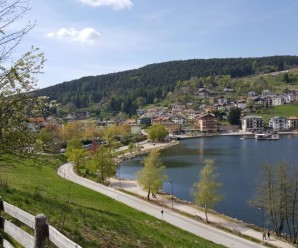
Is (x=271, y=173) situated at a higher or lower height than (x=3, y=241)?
lower

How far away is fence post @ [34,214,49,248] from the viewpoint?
16.0 feet

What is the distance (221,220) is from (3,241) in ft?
89.9

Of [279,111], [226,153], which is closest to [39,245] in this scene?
[226,153]

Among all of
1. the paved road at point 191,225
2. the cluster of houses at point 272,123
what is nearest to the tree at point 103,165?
the paved road at point 191,225

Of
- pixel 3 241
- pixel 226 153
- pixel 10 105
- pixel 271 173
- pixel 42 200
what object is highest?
pixel 10 105

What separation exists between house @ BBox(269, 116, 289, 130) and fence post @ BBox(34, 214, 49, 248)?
5945 inches

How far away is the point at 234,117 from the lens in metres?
153

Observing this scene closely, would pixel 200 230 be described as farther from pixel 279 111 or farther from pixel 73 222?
pixel 279 111

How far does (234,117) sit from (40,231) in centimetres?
15207

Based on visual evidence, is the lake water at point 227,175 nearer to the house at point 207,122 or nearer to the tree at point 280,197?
the tree at point 280,197

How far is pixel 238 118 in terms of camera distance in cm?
15400

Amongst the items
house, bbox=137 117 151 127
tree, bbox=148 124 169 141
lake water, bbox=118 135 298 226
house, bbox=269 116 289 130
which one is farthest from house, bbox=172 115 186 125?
lake water, bbox=118 135 298 226

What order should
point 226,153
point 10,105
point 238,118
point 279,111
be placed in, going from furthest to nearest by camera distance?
point 279,111
point 238,118
point 226,153
point 10,105

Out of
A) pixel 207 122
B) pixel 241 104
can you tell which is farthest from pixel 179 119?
pixel 241 104
